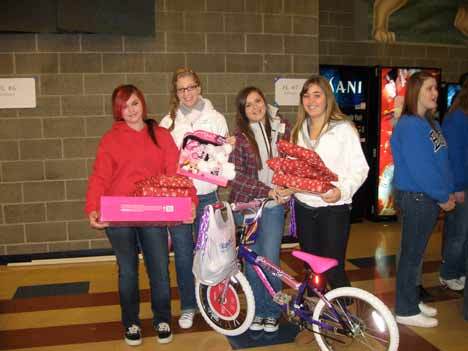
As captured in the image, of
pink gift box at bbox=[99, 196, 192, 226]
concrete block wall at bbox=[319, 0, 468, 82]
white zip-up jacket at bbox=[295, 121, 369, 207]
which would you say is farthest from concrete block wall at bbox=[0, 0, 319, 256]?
white zip-up jacket at bbox=[295, 121, 369, 207]

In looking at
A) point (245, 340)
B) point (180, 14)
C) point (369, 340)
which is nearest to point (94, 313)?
point (245, 340)

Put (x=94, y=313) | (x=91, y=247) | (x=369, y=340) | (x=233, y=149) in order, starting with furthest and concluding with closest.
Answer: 1. (x=91, y=247)
2. (x=94, y=313)
3. (x=233, y=149)
4. (x=369, y=340)

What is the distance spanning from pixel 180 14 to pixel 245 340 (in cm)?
296

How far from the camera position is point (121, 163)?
2510 mm

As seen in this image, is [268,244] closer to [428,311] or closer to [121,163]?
[121,163]

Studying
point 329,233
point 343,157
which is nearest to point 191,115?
point 343,157

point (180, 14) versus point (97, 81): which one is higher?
point (180, 14)

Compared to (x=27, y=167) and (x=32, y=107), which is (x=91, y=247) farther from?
(x=32, y=107)

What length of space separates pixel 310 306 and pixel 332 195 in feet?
1.99

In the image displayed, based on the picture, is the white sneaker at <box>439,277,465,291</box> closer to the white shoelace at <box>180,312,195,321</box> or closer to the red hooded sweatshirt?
the white shoelace at <box>180,312,195,321</box>

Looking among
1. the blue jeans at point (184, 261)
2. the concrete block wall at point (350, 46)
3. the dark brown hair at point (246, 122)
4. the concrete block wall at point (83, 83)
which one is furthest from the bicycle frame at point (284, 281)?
the concrete block wall at point (350, 46)

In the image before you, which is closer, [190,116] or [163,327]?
[163,327]

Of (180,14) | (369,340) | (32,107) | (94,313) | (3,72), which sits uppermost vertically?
(180,14)

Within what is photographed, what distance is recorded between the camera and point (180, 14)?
14.2 feet
